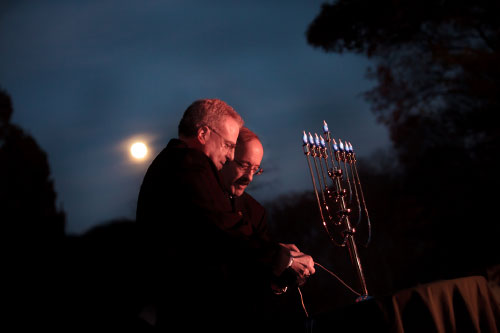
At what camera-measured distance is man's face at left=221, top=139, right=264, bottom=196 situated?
3623 mm

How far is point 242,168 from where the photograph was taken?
3.66m

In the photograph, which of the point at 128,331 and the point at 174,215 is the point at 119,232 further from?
the point at 174,215

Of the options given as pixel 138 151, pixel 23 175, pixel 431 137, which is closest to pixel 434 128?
pixel 431 137

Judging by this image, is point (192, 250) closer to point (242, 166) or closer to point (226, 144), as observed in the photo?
point (226, 144)

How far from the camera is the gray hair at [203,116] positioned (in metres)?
2.75

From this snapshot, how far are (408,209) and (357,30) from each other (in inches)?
175

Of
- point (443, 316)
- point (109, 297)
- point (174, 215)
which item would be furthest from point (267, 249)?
point (109, 297)

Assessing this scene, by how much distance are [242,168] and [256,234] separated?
3.75 feet

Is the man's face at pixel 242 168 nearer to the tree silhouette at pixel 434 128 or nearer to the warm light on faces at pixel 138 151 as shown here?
the warm light on faces at pixel 138 151

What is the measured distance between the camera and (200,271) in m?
2.18

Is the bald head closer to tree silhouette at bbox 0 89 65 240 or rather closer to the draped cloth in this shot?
the draped cloth

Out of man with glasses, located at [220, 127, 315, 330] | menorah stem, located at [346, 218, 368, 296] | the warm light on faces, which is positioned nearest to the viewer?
man with glasses, located at [220, 127, 315, 330]

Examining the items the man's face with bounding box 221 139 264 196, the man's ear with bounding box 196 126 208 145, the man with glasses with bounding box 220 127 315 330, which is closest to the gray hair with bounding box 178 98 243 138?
the man's ear with bounding box 196 126 208 145

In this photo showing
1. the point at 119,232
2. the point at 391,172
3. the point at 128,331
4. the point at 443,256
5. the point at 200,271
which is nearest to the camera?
the point at 200,271
